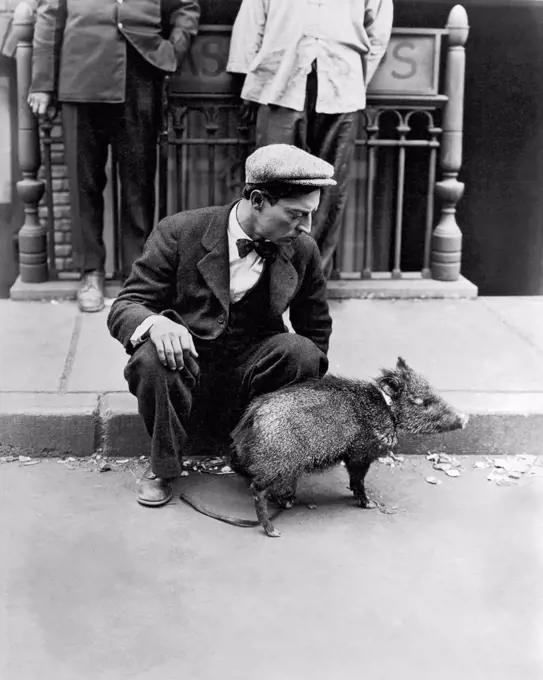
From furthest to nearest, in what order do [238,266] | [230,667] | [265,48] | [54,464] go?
[265,48] < [54,464] < [238,266] < [230,667]

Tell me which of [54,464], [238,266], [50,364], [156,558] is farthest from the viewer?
[50,364]

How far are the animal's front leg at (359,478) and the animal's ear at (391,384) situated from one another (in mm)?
280

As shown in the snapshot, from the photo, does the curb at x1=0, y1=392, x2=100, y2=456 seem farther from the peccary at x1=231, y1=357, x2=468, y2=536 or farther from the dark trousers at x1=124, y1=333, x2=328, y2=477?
the peccary at x1=231, y1=357, x2=468, y2=536

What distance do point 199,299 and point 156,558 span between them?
3.39 ft

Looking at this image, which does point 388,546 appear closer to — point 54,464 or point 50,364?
point 54,464

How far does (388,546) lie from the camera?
139 inches

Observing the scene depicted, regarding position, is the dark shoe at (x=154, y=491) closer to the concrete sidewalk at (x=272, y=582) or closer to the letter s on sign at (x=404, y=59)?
the concrete sidewalk at (x=272, y=582)

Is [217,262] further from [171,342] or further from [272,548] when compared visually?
[272,548]

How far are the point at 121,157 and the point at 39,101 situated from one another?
565 millimetres

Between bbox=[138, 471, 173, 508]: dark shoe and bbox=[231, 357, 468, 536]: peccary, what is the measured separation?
29cm

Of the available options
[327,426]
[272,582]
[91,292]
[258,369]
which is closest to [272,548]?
[272,582]

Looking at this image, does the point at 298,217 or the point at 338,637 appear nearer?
the point at 338,637

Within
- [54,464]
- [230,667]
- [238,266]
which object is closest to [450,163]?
[238,266]

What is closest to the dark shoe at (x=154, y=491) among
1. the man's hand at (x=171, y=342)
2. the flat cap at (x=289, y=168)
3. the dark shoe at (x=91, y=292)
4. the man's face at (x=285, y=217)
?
the man's hand at (x=171, y=342)
